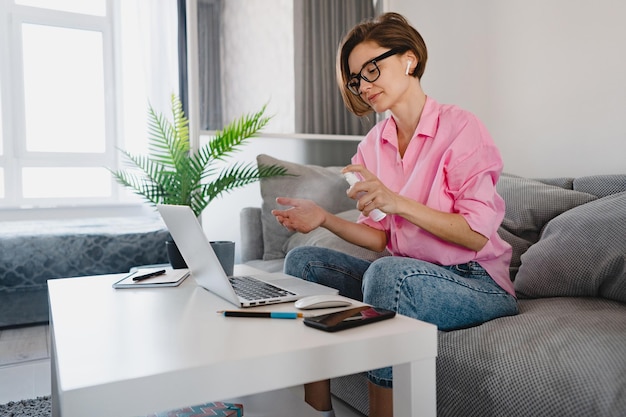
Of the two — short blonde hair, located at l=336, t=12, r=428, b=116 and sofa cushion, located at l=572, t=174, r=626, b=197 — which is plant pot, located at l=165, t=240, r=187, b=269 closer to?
short blonde hair, located at l=336, t=12, r=428, b=116

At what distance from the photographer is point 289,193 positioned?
233 cm

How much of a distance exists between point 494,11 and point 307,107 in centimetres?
101

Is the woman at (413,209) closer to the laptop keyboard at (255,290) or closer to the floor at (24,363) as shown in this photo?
the laptop keyboard at (255,290)

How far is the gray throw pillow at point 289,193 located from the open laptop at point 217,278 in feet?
3.17

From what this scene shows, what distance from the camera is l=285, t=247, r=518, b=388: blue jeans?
114 centimetres

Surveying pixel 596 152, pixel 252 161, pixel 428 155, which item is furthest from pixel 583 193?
pixel 252 161

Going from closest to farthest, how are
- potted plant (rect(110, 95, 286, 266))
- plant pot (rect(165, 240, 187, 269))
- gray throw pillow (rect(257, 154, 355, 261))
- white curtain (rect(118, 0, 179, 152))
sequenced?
plant pot (rect(165, 240, 187, 269)) → potted plant (rect(110, 95, 286, 266)) → gray throw pillow (rect(257, 154, 355, 261)) → white curtain (rect(118, 0, 179, 152))

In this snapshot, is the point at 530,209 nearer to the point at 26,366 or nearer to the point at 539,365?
the point at 539,365

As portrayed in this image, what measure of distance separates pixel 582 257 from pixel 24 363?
1.94 meters

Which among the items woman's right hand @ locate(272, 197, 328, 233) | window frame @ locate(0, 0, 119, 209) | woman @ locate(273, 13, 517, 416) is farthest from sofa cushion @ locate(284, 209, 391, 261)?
window frame @ locate(0, 0, 119, 209)

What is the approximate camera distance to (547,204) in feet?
5.59

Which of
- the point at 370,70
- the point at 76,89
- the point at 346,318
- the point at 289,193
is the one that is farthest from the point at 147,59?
the point at 346,318

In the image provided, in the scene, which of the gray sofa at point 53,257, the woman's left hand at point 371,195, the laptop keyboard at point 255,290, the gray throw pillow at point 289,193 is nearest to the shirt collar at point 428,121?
the woman's left hand at point 371,195

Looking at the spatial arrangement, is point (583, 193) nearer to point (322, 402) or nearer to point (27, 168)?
point (322, 402)
